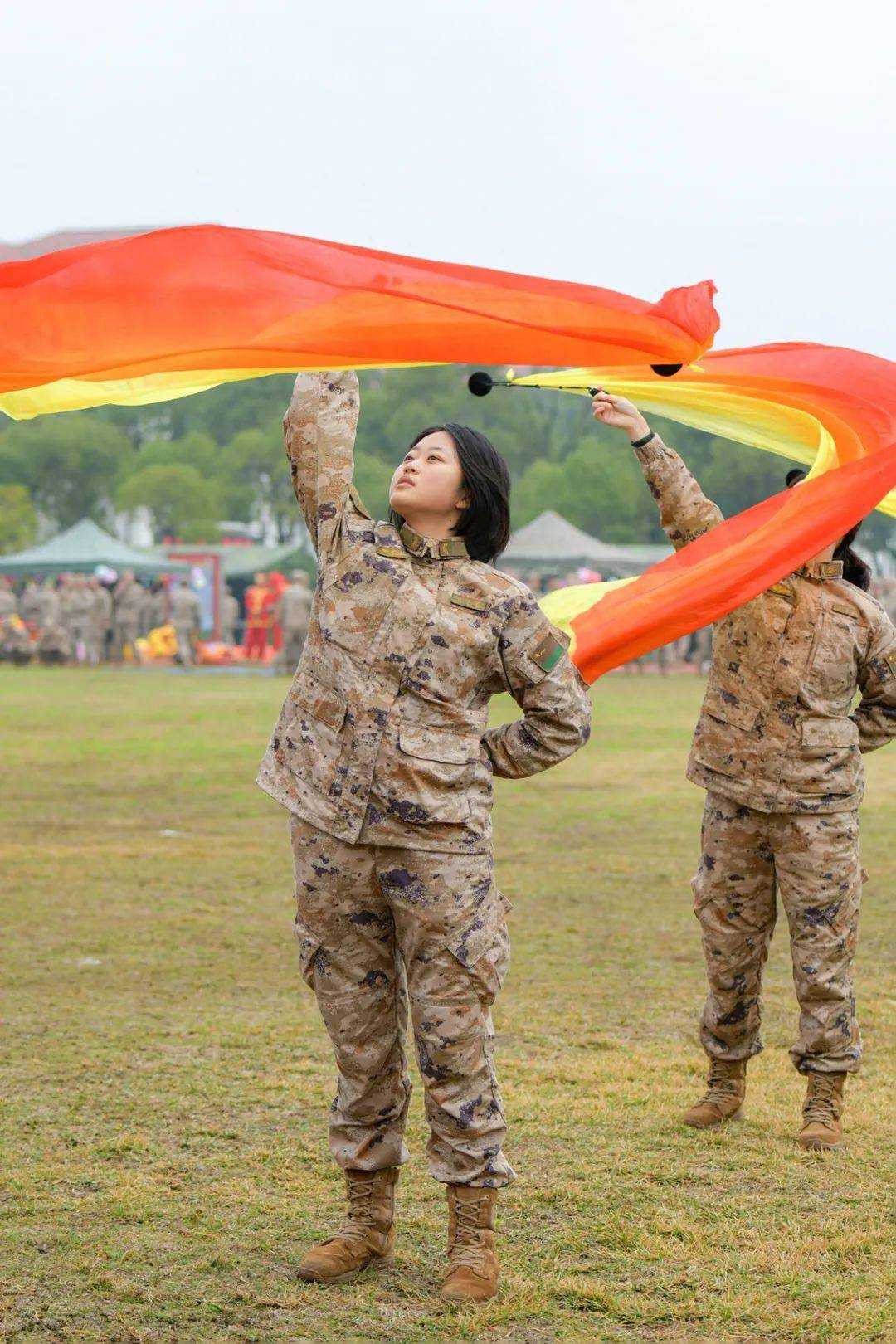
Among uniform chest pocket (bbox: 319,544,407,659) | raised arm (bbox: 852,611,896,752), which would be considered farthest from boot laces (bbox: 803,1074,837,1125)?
uniform chest pocket (bbox: 319,544,407,659)

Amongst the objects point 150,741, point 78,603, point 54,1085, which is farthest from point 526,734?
point 78,603

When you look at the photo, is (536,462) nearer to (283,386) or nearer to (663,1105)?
(283,386)

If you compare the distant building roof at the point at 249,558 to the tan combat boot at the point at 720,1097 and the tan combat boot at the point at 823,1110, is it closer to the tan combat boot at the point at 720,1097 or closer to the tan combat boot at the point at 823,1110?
the tan combat boot at the point at 720,1097

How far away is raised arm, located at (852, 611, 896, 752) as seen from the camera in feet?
18.3

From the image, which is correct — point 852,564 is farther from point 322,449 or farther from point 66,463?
point 66,463

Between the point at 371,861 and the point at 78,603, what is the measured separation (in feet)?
117

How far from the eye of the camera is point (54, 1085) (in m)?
5.95

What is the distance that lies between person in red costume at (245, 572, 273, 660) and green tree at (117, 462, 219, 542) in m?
29.3

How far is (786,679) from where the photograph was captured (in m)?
5.44

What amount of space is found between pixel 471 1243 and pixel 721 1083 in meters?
1.76

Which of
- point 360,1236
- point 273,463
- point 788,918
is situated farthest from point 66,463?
point 360,1236

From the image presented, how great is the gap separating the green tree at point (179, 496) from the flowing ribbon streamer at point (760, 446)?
70.1 metres

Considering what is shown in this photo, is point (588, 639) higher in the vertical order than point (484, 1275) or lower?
higher

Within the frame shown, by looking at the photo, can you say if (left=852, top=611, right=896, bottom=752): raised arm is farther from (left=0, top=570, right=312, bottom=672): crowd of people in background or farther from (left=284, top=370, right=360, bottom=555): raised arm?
(left=0, top=570, right=312, bottom=672): crowd of people in background
